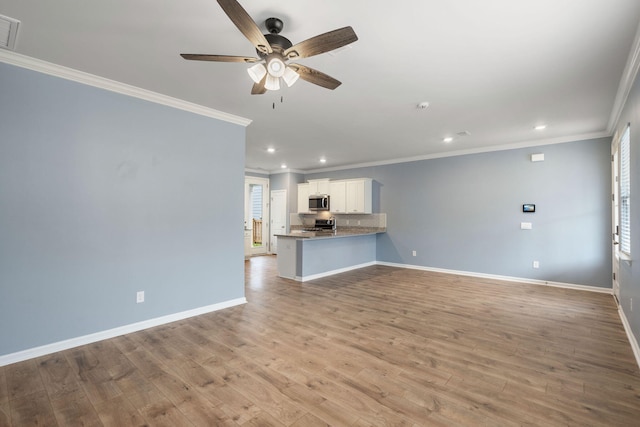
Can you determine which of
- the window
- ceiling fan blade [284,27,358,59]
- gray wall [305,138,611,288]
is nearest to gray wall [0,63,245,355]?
ceiling fan blade [284,27,358,59]

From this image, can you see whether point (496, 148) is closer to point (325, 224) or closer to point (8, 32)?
point (325, 224)

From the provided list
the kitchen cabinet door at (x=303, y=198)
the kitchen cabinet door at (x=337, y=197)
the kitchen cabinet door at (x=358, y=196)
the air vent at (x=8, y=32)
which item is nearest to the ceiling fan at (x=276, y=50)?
the air vent at (x=8, y=32)

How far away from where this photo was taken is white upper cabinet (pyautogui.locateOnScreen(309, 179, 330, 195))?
316 inches

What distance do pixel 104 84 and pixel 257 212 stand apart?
266 inches

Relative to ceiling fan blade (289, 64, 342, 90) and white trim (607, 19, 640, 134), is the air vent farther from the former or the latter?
white trim (607, 19, 640, 134)

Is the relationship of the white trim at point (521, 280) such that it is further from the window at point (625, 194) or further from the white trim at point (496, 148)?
the white trim at point (496, 148)

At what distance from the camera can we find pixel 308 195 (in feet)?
27.7

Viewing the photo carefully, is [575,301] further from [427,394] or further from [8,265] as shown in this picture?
[8,265]

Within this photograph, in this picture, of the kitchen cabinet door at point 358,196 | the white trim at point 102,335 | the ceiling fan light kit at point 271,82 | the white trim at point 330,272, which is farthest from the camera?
the kitchen cabinet door at point 358,196

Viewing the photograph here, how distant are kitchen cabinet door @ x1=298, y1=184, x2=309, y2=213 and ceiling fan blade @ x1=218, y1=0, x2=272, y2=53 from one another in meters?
6.52

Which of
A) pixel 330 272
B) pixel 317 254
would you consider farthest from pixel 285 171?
pixel 330 272

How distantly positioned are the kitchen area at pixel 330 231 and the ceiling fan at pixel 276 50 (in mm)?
3616

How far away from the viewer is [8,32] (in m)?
2.24

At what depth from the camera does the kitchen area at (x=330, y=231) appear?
18.9 feet
